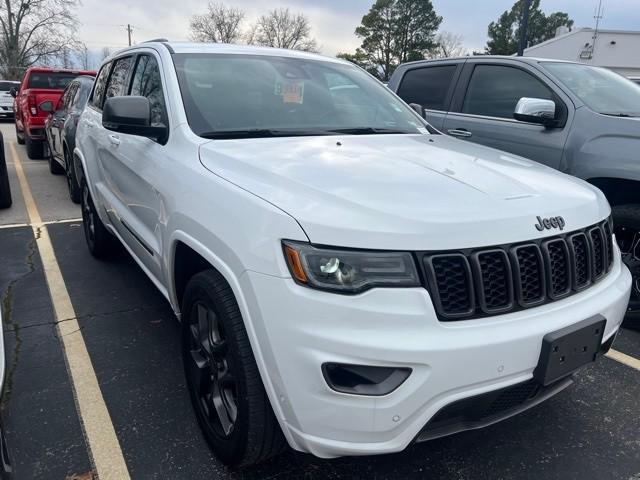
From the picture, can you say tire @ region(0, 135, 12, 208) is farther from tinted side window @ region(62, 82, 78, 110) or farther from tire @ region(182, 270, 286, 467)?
tire @ region(182, 270, 286, 467)

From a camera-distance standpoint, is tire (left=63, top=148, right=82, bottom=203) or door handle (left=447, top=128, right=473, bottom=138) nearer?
door handle (left=447, top=128, right=473, bottom=138)

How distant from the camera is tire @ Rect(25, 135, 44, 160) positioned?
11.1 metres

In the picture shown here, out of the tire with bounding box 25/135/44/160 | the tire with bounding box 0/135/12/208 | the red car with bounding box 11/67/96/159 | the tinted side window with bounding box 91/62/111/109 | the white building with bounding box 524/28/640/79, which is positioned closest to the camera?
the tinted side window with bounding box 91/62/111/109

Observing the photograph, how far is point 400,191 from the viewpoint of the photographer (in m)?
2.01

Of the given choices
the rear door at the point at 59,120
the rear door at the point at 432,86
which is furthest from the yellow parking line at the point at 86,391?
the rear door at the point at 432,86

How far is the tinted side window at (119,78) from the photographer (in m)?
3.97

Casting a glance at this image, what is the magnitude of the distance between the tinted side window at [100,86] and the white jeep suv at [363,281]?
2.13m

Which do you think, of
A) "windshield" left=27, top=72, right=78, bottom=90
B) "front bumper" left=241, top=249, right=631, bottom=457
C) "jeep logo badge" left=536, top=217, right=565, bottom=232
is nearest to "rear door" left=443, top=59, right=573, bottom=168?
"jeep logo badge" left=536, top=217, right=565, bottom=232

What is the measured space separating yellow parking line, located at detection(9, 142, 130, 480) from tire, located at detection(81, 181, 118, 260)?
0.37 m

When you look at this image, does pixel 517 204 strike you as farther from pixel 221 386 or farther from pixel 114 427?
pixel 114 427

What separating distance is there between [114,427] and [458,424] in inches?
64.9

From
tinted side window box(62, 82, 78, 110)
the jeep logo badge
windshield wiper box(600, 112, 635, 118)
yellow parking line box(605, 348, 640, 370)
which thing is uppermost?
windshield wiper box(600, 112, 635, 118)

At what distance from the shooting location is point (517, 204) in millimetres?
2020

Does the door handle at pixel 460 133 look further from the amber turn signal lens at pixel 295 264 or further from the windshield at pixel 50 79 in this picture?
the windshield at pixel 50 79
